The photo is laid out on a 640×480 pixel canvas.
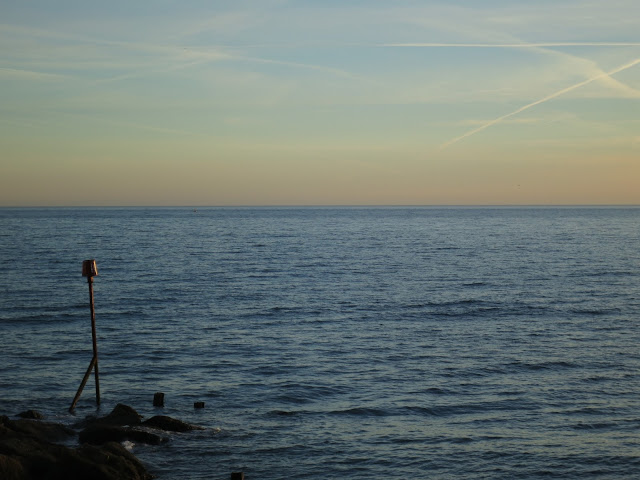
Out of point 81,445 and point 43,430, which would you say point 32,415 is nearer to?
point 43,430

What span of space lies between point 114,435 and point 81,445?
3.24ft

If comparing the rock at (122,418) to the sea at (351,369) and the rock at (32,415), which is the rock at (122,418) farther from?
the rock at (32,415)

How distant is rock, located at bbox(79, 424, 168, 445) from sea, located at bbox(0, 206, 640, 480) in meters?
0.41

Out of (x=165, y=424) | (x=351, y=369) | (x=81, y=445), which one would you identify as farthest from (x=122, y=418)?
(x=351, y=369)

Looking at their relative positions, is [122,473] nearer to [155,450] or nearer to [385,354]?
[155,450]

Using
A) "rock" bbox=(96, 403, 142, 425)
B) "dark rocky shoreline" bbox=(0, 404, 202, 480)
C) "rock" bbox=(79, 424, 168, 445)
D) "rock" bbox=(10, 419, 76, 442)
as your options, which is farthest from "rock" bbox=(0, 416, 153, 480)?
"rock" bbox=(96, 403, 142, 425)

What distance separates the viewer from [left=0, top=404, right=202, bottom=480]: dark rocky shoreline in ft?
50.2

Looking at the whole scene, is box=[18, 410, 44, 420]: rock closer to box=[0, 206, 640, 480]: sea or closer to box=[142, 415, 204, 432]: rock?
box=[0, 206, 640, 480]: sea

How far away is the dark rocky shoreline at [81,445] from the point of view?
1530 centimetres

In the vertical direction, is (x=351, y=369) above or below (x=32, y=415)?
below

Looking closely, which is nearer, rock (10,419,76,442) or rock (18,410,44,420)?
rock (10,419,76,442)

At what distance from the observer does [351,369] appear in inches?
1128

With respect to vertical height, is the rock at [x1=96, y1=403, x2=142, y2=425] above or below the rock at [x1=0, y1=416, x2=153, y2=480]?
below

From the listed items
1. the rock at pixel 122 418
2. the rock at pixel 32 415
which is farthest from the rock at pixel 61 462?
the rock at pixel 32 415
